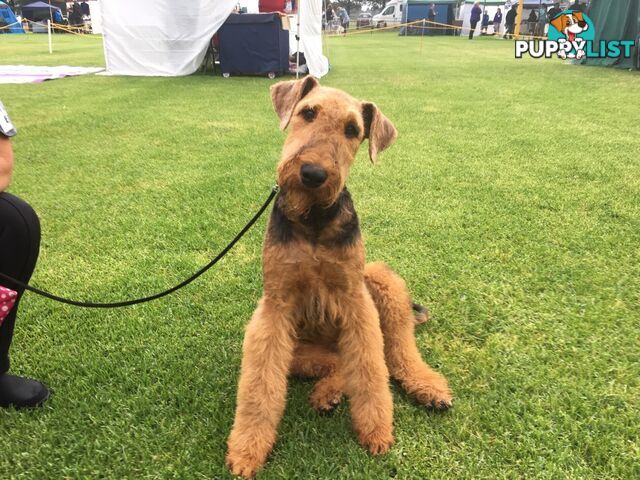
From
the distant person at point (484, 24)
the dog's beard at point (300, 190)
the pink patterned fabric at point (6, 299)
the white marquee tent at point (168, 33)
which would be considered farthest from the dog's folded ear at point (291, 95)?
the distant person at point (484, 24)

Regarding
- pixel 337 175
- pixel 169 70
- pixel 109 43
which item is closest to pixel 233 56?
pixel 169 70

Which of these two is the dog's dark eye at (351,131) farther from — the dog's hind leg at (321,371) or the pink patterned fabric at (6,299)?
the pink patterned fabric at (6,299)

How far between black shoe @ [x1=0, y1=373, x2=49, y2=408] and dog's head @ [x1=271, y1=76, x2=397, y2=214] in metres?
1.52

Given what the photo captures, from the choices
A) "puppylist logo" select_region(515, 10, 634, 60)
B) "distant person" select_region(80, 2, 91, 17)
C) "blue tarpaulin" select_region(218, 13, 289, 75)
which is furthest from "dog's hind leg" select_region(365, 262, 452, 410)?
"distant person" select_region(80, 2, 91, 17)

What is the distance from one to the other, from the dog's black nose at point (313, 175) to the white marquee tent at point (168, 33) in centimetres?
1108

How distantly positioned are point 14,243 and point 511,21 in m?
34.9

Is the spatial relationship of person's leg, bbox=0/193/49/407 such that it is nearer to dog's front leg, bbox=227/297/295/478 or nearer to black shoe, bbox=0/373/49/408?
black shoe, bbox=0/373/49/408

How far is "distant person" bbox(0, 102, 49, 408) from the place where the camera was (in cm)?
183

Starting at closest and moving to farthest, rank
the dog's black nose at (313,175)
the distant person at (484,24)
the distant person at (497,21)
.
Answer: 1. the dog's black nose at (313,175)
2. the distant person at (497,21)
3. the distant person at (484,24)

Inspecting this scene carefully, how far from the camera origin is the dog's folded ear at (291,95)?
2201 mm

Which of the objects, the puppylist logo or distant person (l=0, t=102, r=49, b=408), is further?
the puppylist logo

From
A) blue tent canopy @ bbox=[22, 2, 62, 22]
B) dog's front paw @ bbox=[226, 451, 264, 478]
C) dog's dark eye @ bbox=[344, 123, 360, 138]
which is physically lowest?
dog's front paw @ bbox=[226, 451, 264, 478]

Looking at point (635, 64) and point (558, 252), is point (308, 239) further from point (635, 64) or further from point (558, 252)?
point (635, 64)

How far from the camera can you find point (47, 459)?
1835 mm
